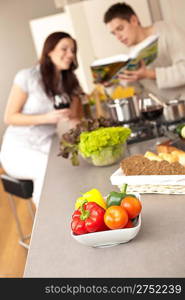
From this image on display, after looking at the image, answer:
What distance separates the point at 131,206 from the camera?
4.16ft

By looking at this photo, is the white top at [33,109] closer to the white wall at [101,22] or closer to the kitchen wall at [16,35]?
the white wall at [101,22]

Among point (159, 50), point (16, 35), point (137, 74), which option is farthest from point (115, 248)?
point (16, 35)

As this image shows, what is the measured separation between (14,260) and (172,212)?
241 cm

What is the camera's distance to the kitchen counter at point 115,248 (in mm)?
1116

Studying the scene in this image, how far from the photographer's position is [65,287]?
1.10 m

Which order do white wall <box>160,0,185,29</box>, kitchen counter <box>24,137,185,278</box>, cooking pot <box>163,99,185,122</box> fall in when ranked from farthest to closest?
white wall <box>160,0,185,29</box> → cooking pot <box>163,99,185,122</box> → kitchen counter <box>24,137,185,278</box>

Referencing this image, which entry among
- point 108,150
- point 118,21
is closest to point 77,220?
point 108,150

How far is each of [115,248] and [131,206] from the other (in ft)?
0.38

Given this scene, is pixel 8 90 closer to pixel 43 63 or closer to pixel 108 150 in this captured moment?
pixel 43 63

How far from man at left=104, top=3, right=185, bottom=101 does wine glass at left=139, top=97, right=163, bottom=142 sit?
638 mm

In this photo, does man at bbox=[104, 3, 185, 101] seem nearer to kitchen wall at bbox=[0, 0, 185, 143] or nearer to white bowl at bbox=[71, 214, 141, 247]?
white bowl at bbox=[71, 214, 141, 247]

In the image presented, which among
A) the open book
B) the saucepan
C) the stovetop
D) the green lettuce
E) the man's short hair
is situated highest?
the man's short hair

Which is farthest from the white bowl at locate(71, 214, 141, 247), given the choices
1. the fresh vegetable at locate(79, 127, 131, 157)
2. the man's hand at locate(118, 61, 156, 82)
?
the man's hand at locate(118, 61, 156, 82)

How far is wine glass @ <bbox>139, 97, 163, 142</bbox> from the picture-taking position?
2410 mm
